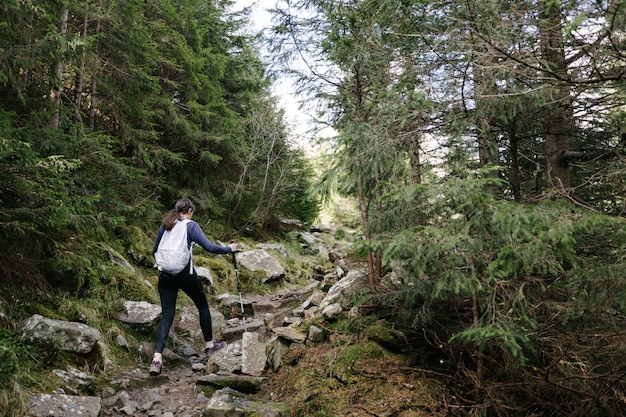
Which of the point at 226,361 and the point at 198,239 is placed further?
the point at 198,239

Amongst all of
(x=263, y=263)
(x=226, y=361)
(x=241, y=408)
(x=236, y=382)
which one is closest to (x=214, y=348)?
(x=226, y=361)

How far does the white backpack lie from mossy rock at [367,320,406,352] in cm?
272

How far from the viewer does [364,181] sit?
16.0 ft

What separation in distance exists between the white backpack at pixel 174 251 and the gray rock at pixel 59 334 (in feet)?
3.74

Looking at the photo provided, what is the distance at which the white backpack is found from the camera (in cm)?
521

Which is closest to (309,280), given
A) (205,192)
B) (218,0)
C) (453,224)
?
(205,192)

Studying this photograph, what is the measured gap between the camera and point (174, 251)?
5246 millimetres

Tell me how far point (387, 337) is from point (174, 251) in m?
3.04

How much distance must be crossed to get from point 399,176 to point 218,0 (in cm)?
1367

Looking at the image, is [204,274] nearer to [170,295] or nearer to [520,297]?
[170,295]

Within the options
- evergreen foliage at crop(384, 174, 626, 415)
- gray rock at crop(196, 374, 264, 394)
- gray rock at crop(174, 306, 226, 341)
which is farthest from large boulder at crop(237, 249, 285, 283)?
evergreen foliage at crop(384, 174, 626, 415)

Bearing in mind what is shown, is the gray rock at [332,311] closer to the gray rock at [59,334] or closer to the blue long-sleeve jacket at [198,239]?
the blue long-sleeve jacket at [198,239]

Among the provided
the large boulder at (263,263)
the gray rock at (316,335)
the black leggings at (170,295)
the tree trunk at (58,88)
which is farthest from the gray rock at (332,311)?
the large boulder at (263,263)

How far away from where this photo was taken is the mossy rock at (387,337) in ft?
13.2
